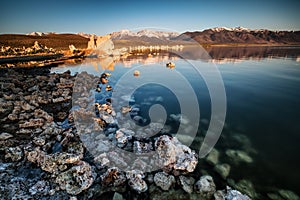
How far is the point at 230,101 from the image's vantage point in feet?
32.8

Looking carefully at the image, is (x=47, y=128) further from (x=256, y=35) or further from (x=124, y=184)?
(x=256, y=35)

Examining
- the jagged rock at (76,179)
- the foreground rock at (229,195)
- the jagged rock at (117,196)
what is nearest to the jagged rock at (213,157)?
the foreground rock at (229,195)

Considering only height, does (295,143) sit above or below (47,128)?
below

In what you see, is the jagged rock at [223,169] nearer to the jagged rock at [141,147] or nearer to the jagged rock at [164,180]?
the jagged rock at [164,180]

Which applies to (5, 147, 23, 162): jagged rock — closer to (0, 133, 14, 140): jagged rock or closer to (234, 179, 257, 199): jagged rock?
(0, 133, 14, 140): jagged rock

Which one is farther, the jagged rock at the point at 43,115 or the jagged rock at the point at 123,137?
the jagged rock at the point at 43,115

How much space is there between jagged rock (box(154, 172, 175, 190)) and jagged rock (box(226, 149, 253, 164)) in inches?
92.9

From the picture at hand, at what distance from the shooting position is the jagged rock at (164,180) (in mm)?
3818

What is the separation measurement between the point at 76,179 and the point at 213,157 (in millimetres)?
3988

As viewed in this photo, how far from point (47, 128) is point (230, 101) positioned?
982 centimetres

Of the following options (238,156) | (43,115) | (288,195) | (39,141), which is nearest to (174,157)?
(238,156)

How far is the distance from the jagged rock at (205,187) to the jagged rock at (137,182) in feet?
4.13

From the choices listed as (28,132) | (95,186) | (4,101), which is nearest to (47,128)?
(28,132)

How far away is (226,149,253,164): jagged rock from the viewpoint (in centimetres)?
503
